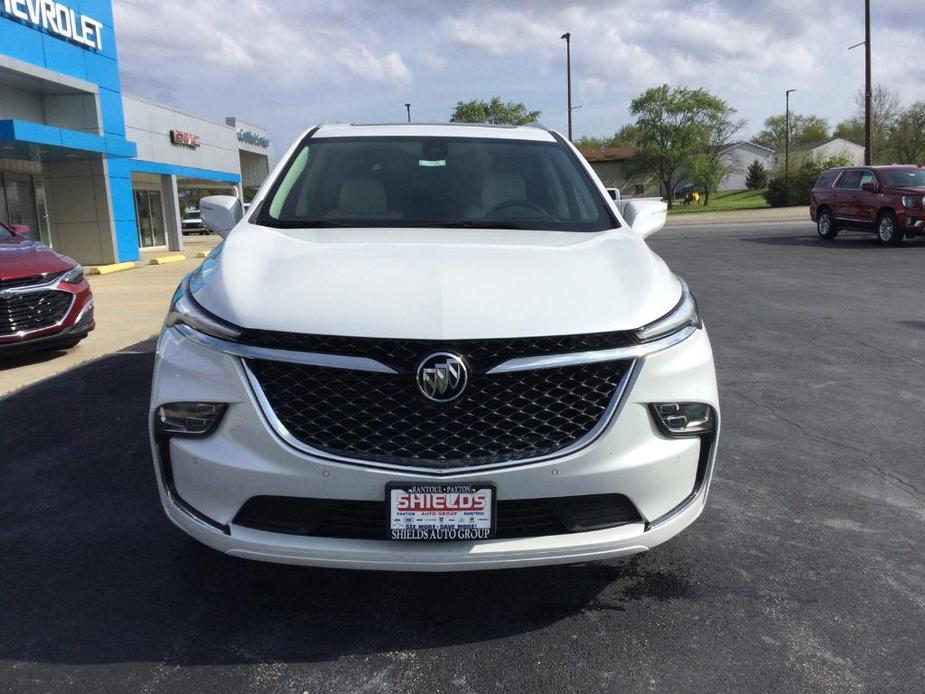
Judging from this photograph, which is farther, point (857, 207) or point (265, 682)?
point (857, 207)

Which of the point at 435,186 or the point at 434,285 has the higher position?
the point at 435,186

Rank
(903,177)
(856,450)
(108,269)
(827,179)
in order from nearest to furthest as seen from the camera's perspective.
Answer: (856,450) < (903,177) < (108,269) < (827,179)

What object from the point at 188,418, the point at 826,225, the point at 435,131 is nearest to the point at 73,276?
the point at 435,131

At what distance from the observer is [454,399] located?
2.35m

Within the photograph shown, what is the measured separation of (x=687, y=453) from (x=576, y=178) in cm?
184

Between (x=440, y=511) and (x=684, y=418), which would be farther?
(x=684, y=418)

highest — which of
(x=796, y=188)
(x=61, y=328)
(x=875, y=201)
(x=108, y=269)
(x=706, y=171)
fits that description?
(x=706, y=171)

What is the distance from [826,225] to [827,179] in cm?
117

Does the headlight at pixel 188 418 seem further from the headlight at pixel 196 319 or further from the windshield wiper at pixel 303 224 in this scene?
the windshield wiper at pixel 303 224

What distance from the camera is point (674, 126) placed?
80.9 meters

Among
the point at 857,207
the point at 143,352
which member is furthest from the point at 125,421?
the point at 857,207

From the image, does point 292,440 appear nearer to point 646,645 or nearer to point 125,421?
point 646,645

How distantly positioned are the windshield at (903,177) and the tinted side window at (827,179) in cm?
175

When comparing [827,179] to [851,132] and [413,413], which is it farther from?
[851,132]
